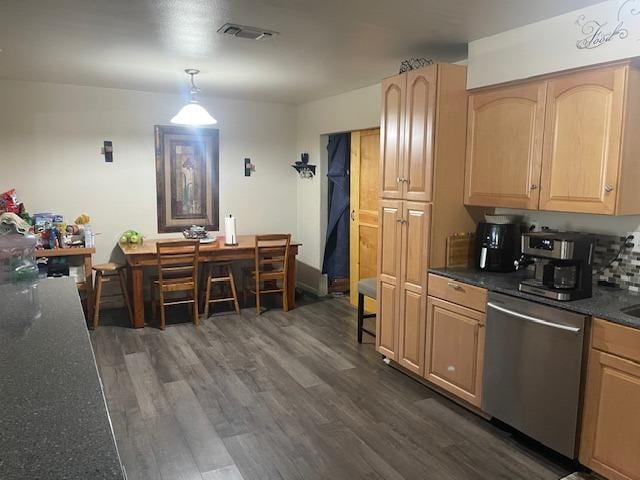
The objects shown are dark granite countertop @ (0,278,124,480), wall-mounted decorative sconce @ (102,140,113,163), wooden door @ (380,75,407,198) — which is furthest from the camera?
wall-mounted decorative sconce @ (102,140,113,163)

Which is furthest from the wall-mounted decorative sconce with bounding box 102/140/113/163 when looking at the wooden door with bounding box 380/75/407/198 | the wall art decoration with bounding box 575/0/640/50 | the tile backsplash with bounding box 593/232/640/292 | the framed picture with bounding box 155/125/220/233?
the tile backsplash with bounding box 593/232/640/292

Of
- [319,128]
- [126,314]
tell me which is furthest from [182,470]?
[319,128]

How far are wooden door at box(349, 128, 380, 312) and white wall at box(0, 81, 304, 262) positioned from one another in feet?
3.84

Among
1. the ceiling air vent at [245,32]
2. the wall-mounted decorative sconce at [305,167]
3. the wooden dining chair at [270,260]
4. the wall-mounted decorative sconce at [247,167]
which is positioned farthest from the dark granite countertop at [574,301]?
the wall-mounted decorative sconce at [247,167]

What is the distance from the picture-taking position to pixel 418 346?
11.0ft

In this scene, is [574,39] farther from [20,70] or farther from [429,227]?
[20,70]

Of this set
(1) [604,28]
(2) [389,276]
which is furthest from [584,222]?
(2) [389,276]

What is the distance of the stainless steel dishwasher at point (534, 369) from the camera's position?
2371mm

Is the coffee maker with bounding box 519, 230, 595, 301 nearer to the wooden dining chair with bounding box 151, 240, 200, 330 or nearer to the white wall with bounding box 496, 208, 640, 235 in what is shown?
the white wall with bounding box 496, 208, 640, 235

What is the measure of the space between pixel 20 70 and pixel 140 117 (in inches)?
48.2

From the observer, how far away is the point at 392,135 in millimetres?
3455

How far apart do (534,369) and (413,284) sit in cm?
101

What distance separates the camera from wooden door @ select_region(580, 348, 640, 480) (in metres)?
2.16

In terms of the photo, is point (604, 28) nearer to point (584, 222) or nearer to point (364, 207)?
point (584, 222)
